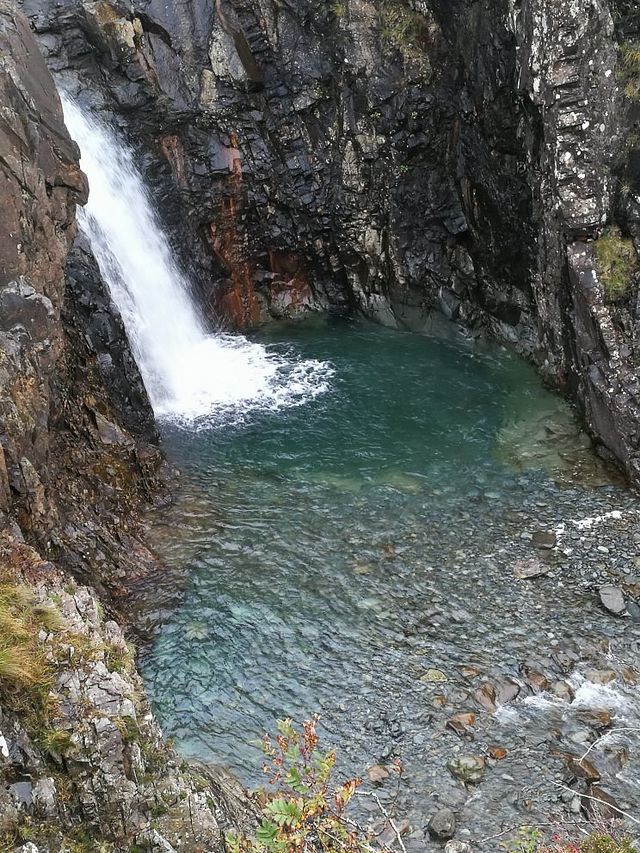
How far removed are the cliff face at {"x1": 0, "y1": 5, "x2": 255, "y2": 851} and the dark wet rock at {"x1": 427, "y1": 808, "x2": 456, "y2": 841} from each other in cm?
261

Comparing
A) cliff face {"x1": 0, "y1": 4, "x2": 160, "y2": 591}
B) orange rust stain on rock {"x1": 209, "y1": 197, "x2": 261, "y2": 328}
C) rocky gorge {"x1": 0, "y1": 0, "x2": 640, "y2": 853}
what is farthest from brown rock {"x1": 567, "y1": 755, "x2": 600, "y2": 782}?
orange rust stain on rock {"x1": 209, "y1": 197, "x2": 261, "y2": 328}

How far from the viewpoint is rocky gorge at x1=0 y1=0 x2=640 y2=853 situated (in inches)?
302

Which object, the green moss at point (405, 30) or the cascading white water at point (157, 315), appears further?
the green moss at point (405, 30)

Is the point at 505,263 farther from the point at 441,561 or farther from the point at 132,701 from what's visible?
the point at 132,701

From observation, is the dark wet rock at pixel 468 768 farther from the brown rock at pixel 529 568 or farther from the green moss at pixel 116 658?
the green moss at pixel 116 658

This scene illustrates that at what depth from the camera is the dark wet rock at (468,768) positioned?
9.85m

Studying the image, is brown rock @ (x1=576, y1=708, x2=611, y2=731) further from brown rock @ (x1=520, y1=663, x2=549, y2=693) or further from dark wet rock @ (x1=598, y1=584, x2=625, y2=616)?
dark wet rock @ (x1=598, y1=584, x2=625, y2=616)

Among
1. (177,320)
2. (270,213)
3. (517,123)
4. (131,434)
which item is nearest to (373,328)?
(270,213)

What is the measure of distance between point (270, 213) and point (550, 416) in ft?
38.5

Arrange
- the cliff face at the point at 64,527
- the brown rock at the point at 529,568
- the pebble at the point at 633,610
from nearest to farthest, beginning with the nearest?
1. the cliff face at the point at 64,527
2. the pebble at the point at 633,610
3. the brown rock at the point at 529,568

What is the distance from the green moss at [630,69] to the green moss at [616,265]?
3105 mm

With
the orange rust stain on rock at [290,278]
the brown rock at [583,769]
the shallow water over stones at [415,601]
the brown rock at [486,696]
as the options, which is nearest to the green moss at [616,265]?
the shallow water over stones at [415,601]

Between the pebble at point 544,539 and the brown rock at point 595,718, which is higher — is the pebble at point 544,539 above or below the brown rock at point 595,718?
above

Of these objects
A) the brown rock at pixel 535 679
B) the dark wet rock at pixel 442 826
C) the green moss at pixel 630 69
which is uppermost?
the green moss at pixel 630 69
